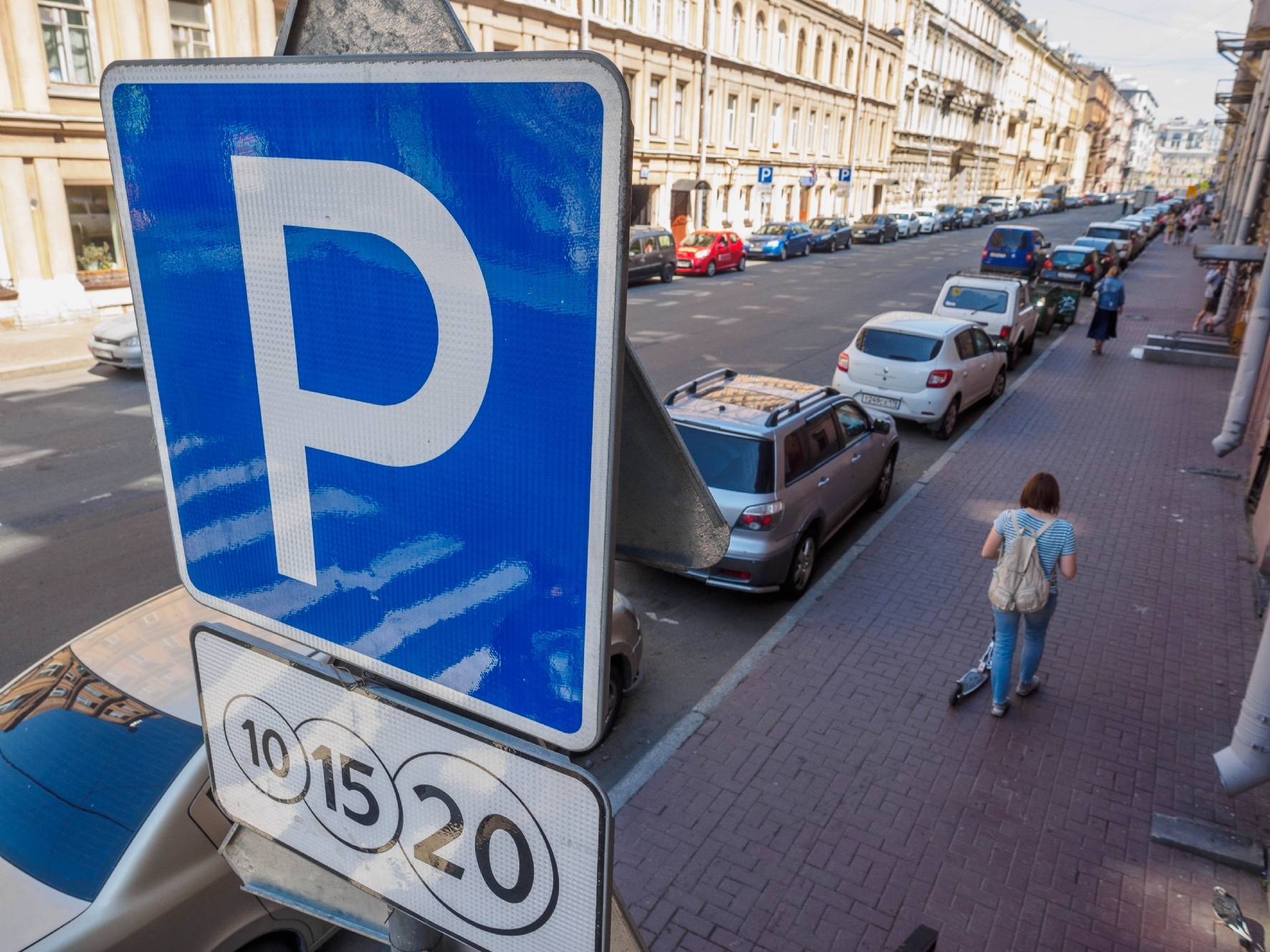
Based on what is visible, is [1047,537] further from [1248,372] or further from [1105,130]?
[1105,130]

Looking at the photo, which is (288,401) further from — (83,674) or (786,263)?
(786,263)

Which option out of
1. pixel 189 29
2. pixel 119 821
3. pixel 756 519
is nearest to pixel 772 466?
pixel 756 519

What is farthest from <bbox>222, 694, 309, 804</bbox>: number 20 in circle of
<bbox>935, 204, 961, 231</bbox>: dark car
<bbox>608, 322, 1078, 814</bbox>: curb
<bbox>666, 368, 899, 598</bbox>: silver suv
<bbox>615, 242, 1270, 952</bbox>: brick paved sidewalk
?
<bbox>935, 204, 961, 231</bbox>: dark car

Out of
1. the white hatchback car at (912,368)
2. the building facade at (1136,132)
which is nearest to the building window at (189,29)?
the white hatchback car at (912,368)

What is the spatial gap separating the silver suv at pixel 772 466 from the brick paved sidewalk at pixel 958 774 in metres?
0.56

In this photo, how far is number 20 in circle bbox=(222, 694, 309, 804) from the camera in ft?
4.80

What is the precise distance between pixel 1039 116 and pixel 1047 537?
108019 mm

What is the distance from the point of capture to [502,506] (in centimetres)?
117

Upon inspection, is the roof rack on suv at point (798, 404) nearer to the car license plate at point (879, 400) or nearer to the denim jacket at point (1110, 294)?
the car license plate at point (879, 400)

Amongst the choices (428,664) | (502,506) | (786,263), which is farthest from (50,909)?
(786,263)

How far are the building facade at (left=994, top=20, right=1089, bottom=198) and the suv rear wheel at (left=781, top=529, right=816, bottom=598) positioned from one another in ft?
297

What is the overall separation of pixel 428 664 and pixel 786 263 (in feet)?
117

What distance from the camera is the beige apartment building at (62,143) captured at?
1769 centimetres

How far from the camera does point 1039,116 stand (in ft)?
319
